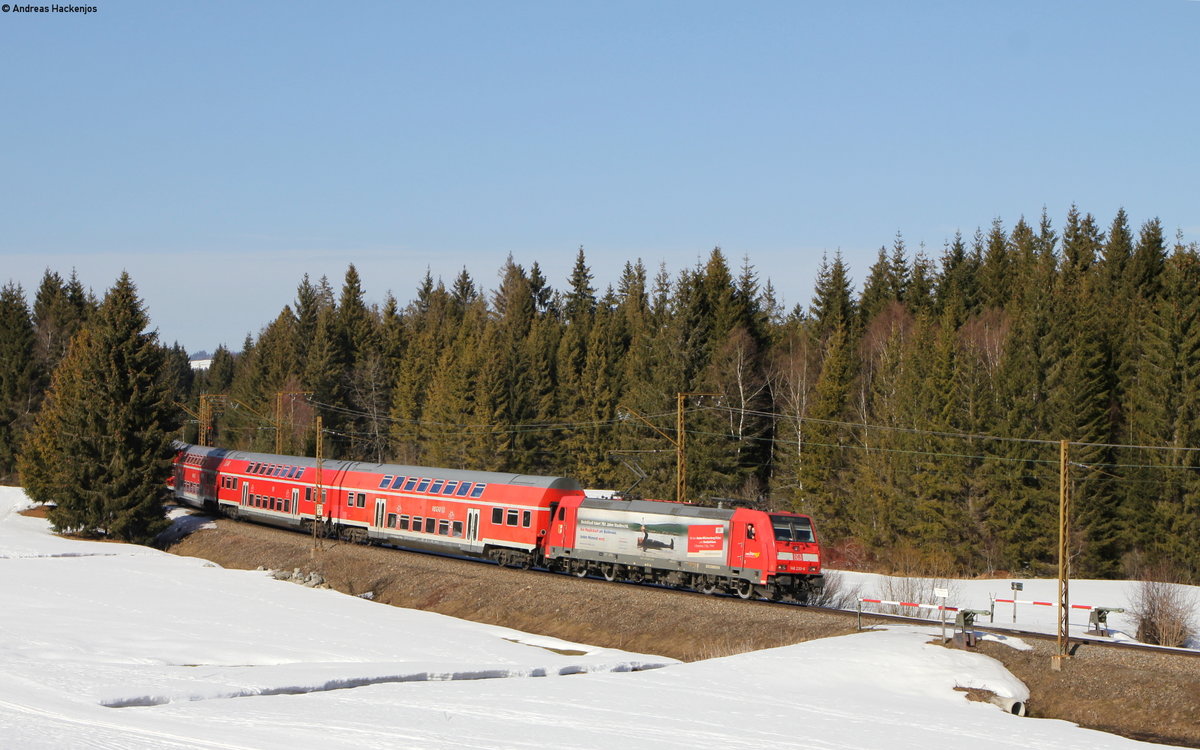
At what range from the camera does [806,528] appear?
34656 mm

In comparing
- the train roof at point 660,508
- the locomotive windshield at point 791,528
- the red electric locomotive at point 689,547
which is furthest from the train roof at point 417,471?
the locomotive windshield at point 791,528

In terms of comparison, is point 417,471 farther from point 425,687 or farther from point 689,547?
point 425,687

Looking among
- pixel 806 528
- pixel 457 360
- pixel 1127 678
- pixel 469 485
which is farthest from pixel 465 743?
pixel 457 360

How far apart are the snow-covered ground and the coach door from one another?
6838 mm

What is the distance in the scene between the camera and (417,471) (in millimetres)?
48344

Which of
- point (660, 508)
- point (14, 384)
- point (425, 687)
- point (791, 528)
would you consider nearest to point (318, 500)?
point (660, 508)

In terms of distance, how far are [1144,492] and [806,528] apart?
96.0 feet

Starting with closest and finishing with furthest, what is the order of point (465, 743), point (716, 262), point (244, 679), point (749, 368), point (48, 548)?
point (465, 743), point (244, 679), point (48, 548), point (749, 368), point (716, 262)

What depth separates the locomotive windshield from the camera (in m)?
33.8

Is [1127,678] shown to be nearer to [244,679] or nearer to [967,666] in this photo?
[967,666]

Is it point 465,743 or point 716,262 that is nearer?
point 465,743

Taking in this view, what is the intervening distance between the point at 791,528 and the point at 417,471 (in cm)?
1986

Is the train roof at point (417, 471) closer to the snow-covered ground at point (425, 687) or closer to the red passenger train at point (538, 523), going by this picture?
the red passenger train at point (538, 523)

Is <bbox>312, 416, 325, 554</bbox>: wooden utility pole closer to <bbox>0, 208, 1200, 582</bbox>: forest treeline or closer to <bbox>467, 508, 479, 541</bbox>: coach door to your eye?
<bbox>467, 508, 479, 541</bbox>: coach door
